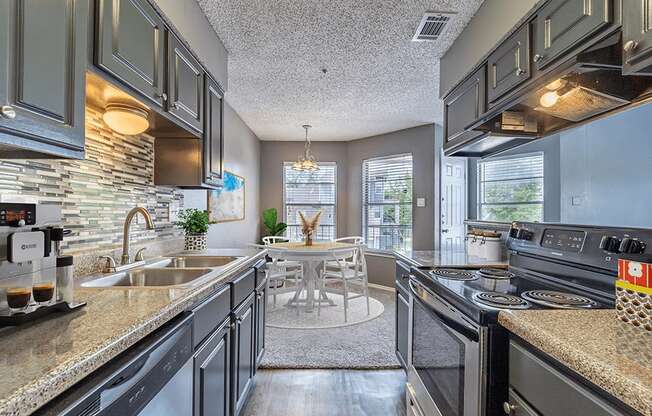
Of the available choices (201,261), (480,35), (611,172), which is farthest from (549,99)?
(201,261)

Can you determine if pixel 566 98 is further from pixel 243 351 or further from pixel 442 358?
pixel 243 351

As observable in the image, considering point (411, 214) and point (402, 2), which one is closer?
point (402, 2)

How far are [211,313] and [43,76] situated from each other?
102 centimetres

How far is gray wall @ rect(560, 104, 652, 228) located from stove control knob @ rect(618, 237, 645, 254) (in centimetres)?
8

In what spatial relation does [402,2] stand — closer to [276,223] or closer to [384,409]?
[384,409]

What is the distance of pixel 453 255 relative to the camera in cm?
237

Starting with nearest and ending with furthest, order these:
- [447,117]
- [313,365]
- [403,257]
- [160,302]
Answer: [160,302], [403,257], [447,117], [313,365]

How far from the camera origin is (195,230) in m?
2.67

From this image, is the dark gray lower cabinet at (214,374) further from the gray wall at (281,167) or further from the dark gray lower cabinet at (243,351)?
the gray wall at (281,167)

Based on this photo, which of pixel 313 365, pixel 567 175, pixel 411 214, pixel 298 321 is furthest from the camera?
pixel 411 214

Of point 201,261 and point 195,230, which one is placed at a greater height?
point 195,230

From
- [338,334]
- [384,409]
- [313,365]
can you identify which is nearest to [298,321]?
[338,334]

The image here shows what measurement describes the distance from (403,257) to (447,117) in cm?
112

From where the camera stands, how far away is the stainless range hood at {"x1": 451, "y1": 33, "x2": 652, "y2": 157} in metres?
1.18
